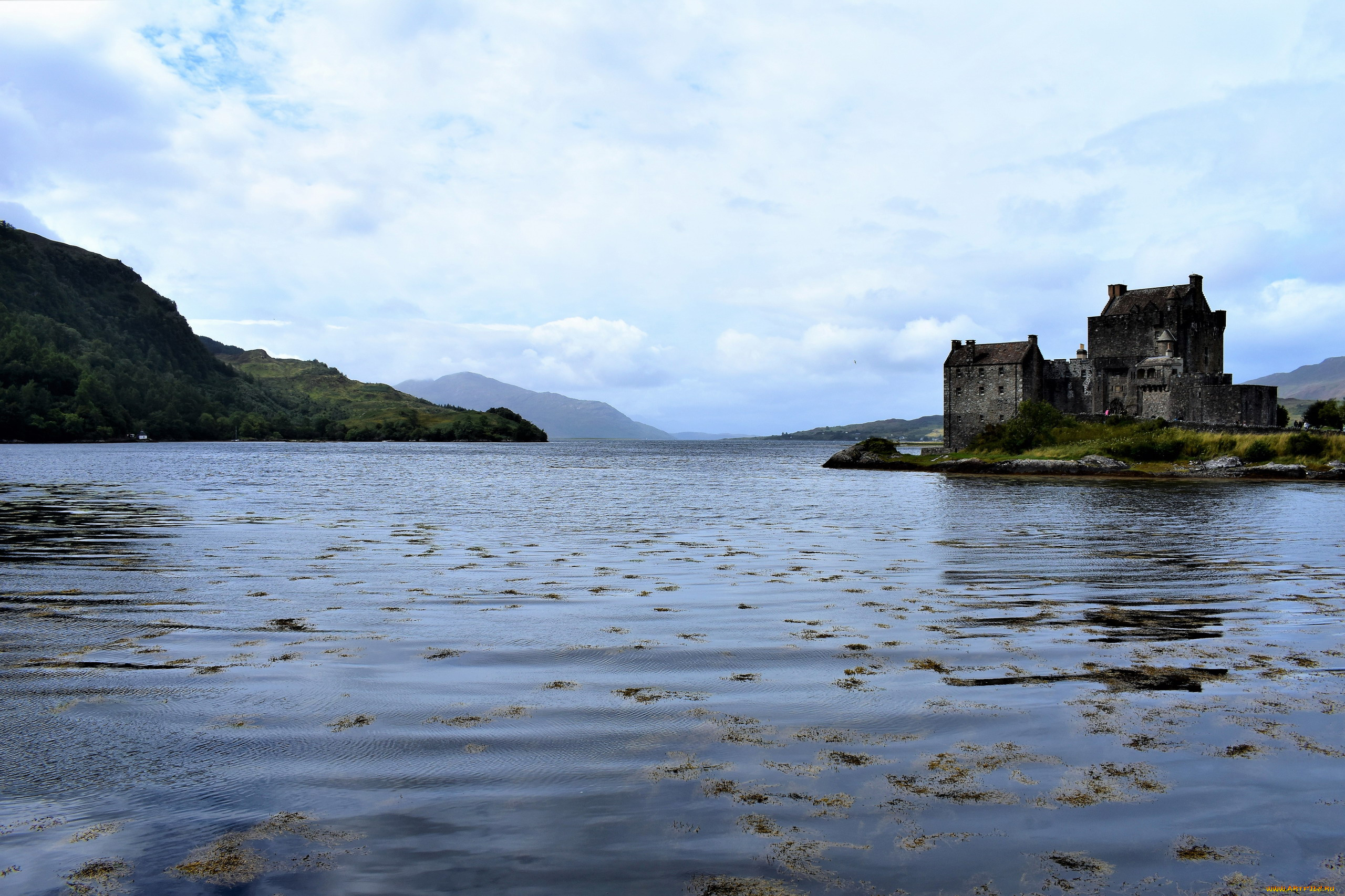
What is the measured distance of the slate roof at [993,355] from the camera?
99.2 m

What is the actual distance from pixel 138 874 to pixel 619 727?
3.74m

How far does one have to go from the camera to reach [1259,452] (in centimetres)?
7350

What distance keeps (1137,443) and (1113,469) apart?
6441 millimetres

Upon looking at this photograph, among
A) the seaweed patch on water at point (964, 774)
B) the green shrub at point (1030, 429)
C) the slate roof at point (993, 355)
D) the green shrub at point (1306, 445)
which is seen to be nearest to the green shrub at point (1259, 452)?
the green shrub at point (1306, 445)

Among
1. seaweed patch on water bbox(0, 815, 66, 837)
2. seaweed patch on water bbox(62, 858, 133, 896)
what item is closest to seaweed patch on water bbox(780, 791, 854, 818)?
seaweed patch on water bbox(62, 858, 133, 896)

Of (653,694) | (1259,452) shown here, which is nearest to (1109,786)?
(653,694)

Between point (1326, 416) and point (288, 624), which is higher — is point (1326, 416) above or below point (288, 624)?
above

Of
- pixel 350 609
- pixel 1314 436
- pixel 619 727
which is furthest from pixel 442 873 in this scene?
pixel 1314 436

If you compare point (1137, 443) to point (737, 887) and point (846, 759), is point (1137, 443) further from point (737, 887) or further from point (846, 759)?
point (737, 887)

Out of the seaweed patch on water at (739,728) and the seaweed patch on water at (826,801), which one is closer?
the seaweed patch on water at (826,801)

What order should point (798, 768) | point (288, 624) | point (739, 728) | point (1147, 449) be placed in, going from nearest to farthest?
point (798, 768), point (739, 728), point (288, 624), point (1147, 449)

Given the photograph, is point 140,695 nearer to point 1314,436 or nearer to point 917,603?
point 917,603

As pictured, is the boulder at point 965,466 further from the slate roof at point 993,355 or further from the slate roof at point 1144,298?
the slate roof at point 1144,298

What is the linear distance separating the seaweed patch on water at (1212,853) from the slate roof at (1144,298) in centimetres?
10632
